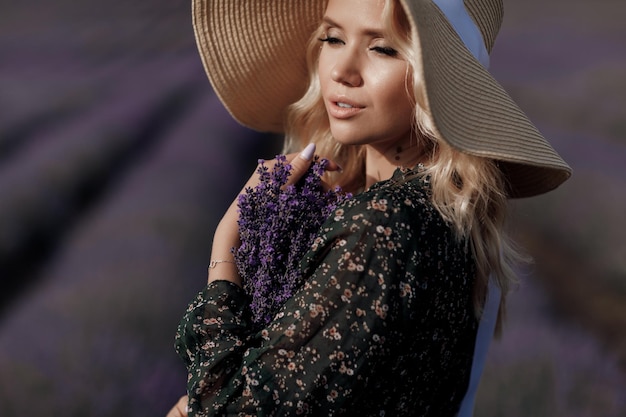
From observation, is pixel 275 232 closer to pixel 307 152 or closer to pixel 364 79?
pixel 307 152

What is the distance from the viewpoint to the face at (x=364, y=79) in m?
1.40

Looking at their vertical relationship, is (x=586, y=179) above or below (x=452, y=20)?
below

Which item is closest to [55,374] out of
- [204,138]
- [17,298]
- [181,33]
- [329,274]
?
[17,298]

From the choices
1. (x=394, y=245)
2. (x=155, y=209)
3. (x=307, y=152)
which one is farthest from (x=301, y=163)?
(x=155, y=209)

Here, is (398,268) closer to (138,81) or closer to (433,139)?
(433,139)

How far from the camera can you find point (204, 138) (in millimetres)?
2801

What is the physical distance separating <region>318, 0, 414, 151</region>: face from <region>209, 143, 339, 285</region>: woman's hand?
4.3 inches

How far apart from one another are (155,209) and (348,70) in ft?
4.84

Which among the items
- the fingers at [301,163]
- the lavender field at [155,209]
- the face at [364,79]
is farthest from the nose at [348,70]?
the lavender field at [155,209]

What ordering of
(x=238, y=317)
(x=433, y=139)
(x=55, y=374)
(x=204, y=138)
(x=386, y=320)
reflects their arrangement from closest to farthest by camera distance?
(x=386, y=320), (x=238, y=317), (x=433, y=139), (x=55, y=374), (x=204, y=138)

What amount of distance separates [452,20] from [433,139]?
0.76ft

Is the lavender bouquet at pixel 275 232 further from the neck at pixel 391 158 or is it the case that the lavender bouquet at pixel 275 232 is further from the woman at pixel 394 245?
the neck at pixel 391 158

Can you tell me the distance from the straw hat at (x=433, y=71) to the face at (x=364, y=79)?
0.12 m

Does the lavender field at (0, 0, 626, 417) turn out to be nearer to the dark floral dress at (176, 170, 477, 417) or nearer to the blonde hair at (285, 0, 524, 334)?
the blonde hair at (285, 0, 524, 334)
